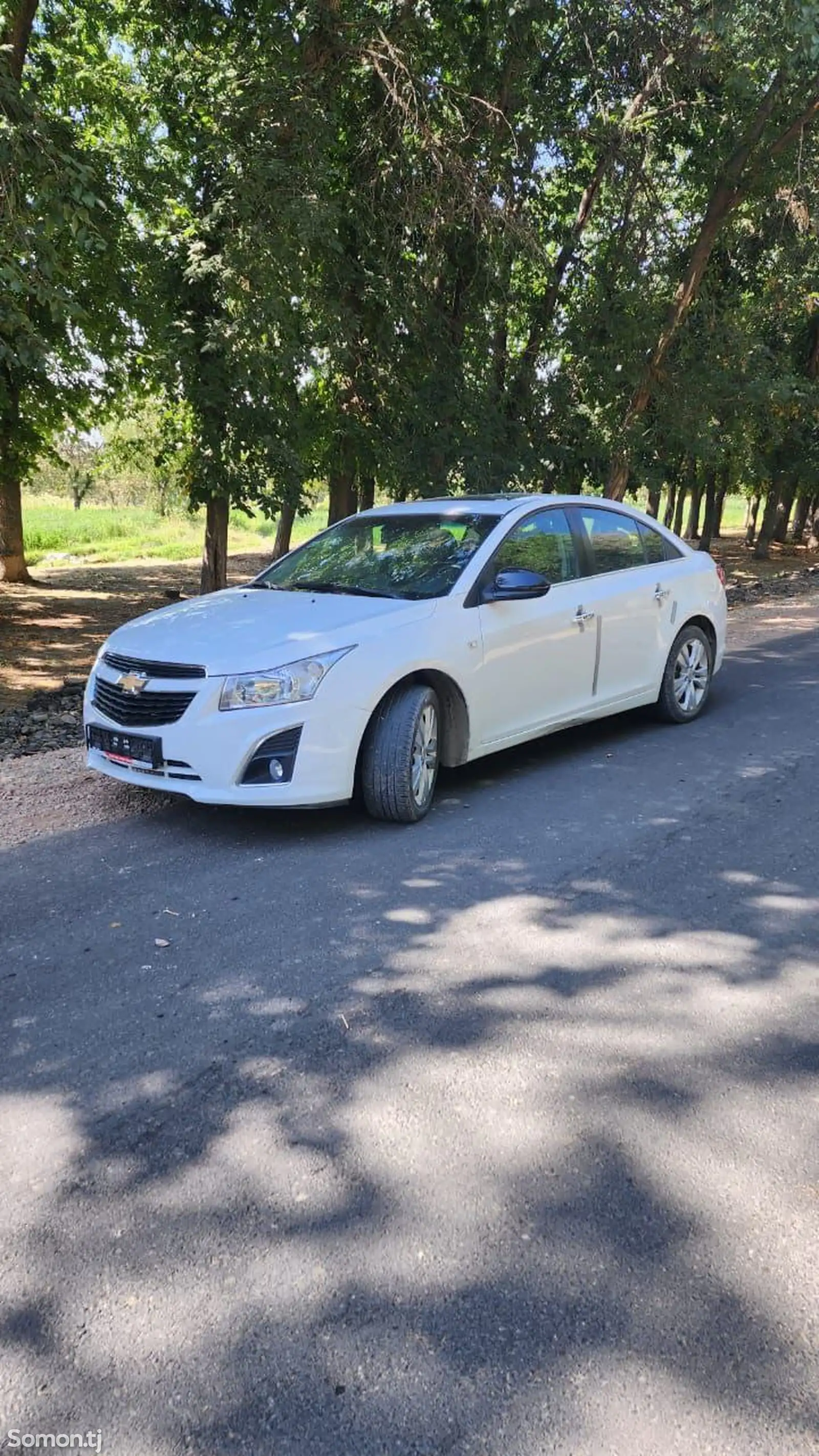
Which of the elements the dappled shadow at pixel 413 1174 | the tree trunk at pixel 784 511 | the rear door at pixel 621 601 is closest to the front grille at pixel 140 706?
the dappled shadow at pixel 413 1174

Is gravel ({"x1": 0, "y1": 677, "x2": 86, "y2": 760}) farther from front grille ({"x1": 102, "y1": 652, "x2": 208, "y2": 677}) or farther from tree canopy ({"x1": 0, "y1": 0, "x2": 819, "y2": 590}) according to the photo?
tree canopy ({"x1": 0, "y1": 0, "x2": 819, "y2": 590})

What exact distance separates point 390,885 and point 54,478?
85.3m

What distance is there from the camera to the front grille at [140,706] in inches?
188

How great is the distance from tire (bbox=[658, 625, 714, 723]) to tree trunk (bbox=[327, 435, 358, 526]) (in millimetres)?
8329

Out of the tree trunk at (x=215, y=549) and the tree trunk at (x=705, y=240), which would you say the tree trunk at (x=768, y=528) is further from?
the tree trunk at (x=215, y=549)

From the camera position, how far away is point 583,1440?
1.78 m

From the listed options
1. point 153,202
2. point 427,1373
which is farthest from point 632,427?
point 427,1373

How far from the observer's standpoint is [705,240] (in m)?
16.4

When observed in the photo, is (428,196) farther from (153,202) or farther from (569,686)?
(569,686)

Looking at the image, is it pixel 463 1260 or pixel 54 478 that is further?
pixel 54 478

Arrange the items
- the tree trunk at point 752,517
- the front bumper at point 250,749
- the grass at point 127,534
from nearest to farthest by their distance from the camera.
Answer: the front bumper at point 250,749 < the grass at point 127,534 < the tree trunk at point 752,517

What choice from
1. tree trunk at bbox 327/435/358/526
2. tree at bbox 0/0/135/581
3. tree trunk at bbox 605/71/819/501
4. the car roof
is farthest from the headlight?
tree trunk at bbox 605/71/819/501

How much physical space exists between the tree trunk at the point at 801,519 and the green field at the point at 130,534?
123 inches

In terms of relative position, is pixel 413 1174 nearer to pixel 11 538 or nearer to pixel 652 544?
pixel 652 544
